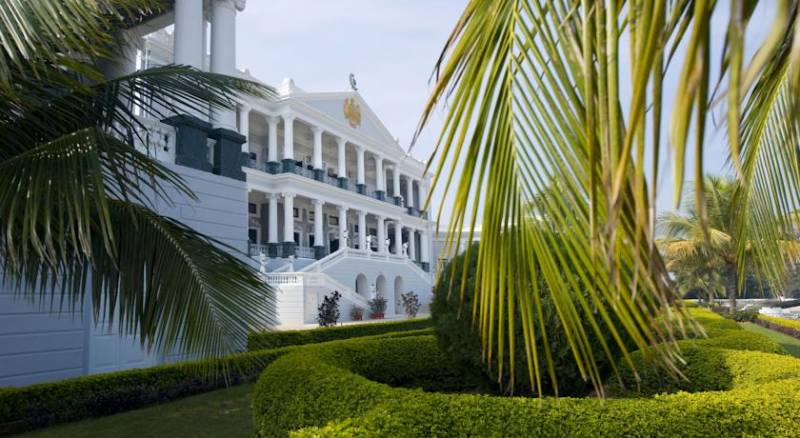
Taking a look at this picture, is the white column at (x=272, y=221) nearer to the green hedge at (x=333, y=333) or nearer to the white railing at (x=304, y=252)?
the white railing at (x=304, y=252)

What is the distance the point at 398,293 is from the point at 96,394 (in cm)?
2580

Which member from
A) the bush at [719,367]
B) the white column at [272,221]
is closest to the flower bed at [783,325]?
the bush at [719,367]

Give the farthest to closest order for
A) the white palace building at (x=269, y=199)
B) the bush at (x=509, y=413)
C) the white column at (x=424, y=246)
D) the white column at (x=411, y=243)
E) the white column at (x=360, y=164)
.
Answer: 1. the white column at (x=424, y=246)
2. the white column at (x=411, y=243)
3. the white column at (x=360, y=164)
4. the white palace building at (x=269, y=199)
5. the bush at (x=509, y=413)

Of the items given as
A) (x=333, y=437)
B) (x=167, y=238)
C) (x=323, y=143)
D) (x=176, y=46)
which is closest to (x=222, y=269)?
(x=167, y=238)

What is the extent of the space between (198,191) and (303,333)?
4.77 m

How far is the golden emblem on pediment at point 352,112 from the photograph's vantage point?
3285 centimetres

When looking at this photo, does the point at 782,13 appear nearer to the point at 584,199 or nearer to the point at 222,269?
the point at 584,199

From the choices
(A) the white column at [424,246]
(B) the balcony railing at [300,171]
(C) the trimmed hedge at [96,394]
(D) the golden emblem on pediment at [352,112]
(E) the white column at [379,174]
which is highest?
(D) the golden emblem on pediment at [352,112]

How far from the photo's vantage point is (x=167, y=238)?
390cm

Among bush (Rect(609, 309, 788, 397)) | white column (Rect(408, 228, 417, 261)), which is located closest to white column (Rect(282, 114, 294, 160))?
white column (Rect(408, 228, 417, 261))

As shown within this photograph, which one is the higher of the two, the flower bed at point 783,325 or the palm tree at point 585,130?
the palm tree at point 585,130

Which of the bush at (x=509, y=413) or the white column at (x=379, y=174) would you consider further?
the white column at (x=379, y=174)

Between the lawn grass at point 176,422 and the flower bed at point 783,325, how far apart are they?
16581 millimetres

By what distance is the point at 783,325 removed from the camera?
17641 mm
